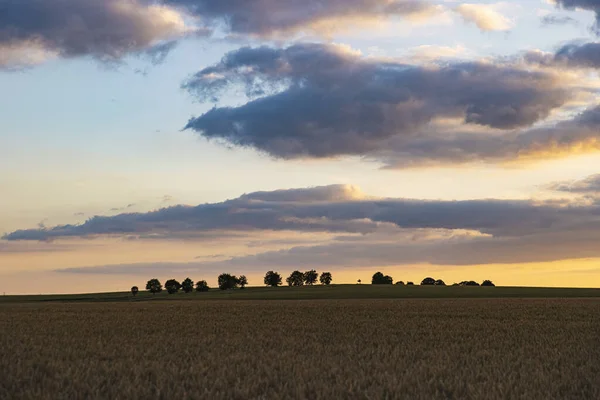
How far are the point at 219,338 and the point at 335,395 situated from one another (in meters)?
13.2

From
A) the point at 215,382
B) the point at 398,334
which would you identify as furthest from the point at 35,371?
the point at 398,334

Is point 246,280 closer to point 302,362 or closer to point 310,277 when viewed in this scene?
point 310,277

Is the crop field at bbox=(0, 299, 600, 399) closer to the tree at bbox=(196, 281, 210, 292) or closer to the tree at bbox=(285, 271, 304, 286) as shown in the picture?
the tree at bbox=(196, 281, 210, 292)

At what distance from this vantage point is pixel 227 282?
16612 centimetres

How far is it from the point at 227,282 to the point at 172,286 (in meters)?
13.7

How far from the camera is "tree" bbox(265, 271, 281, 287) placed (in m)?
175

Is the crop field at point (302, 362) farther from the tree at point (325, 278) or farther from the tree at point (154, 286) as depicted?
the tree at point (325, 278)

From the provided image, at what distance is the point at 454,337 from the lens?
27.2m

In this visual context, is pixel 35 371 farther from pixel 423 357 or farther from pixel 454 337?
pixel 454 337

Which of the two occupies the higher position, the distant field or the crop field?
the distant field

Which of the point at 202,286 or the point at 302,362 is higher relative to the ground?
the point at 202,286

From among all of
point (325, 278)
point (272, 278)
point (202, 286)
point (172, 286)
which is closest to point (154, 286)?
point (172, 286)

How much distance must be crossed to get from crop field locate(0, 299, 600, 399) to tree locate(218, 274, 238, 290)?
13393cm

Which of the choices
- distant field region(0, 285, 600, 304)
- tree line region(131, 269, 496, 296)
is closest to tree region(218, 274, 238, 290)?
tree line region(131, 269, 496, 296)
